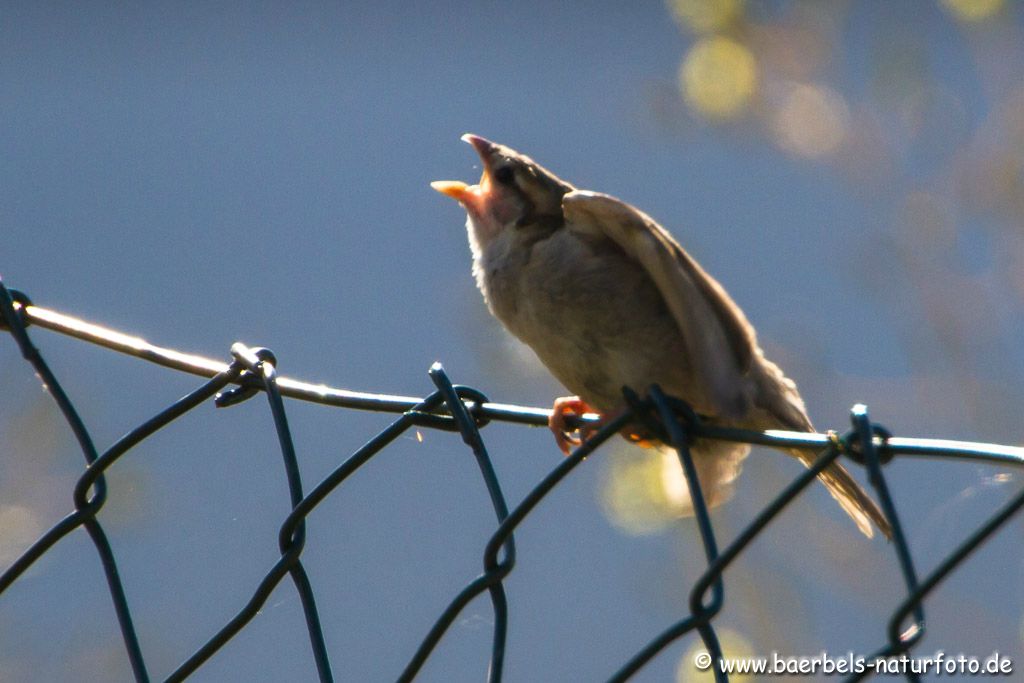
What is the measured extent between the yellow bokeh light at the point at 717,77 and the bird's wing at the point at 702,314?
193cm

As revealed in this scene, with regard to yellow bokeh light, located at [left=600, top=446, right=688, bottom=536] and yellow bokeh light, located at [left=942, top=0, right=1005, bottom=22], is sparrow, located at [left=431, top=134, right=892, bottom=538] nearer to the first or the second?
yellow bokeh light, located at [left=600, top=446, right=688, bottom=536]

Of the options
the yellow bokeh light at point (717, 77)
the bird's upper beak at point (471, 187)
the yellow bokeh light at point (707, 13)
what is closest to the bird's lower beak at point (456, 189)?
the bird's upper beak at point (471, 187)

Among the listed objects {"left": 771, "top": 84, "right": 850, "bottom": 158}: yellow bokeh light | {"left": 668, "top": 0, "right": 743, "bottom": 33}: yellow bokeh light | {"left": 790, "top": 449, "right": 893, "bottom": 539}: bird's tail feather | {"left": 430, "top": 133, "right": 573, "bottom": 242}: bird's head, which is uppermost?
{"left": 668, "top": 0, "right": 743, "bottom": 33}: yellow bokeh light

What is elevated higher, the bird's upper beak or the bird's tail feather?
the bird's upper beak

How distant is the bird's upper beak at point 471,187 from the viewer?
3920 mm

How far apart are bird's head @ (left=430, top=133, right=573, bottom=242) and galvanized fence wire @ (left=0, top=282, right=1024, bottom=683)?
56.7 inches

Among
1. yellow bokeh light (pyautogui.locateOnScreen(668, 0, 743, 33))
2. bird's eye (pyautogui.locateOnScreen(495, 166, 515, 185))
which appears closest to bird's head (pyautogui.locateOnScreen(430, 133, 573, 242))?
bird's eye (pyautogui.locateOnScreen(495, 166, 515, 185))

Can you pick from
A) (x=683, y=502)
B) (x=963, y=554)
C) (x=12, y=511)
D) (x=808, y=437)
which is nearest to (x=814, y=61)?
(x=683, y=502)

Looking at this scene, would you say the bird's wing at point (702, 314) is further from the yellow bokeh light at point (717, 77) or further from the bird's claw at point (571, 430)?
the yellow bokeh light at point (717, 77)

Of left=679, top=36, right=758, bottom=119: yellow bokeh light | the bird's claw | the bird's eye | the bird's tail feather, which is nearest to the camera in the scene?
the bird's claw

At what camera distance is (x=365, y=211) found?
26.9 ft

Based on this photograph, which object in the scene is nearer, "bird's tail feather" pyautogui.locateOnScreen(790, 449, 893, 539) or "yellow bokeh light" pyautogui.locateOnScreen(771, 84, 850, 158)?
"bird's tail feather" pyautogui.locateOnScreen(790, 449, 893, 539)

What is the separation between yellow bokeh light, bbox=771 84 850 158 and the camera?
525 centimetres

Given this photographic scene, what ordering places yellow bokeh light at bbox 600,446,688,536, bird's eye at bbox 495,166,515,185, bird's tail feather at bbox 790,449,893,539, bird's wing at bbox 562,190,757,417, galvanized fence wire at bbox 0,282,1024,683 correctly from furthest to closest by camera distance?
1. bird's eye at bbox 495,166,515,185
2. yellow bokeh light at bbox 600,446,688,536
3. bird's tail feather at bbox 790,449,893,539
4. bird's wing at bbox 562,190,757,417
5. galvanized fence wire at bbox 0,282,1024,683
